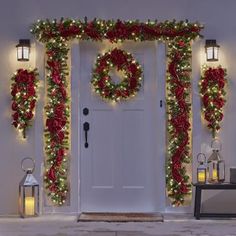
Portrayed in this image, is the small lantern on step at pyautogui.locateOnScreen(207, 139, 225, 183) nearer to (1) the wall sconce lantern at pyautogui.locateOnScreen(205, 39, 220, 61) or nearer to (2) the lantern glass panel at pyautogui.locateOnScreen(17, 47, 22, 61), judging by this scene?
(1) the wall sconce lantern at pyautogui.locateOnScreen(205, 39, 220, 61)

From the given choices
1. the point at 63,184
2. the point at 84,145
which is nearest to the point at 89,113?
the point at 84,145

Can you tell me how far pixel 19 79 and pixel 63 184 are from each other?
1256 millimetres

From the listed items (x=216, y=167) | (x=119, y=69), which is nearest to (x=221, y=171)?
(x=216, y=167)

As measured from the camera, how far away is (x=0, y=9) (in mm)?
6633

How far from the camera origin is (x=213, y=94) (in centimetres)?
650

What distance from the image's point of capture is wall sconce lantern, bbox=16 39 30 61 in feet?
21.3

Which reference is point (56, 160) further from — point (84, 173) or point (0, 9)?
point (0, 9)

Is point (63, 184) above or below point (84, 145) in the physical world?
below

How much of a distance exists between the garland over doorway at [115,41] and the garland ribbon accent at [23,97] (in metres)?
0.19

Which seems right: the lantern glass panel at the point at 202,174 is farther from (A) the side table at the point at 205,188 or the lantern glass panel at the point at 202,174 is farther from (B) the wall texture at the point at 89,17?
(B) the wall texture at the point at 89,17

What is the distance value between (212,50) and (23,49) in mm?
2074

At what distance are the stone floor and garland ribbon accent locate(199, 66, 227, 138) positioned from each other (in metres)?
1.10

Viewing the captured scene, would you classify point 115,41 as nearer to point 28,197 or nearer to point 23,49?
point 23,49

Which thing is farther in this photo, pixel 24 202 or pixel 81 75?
pixel 81 75
